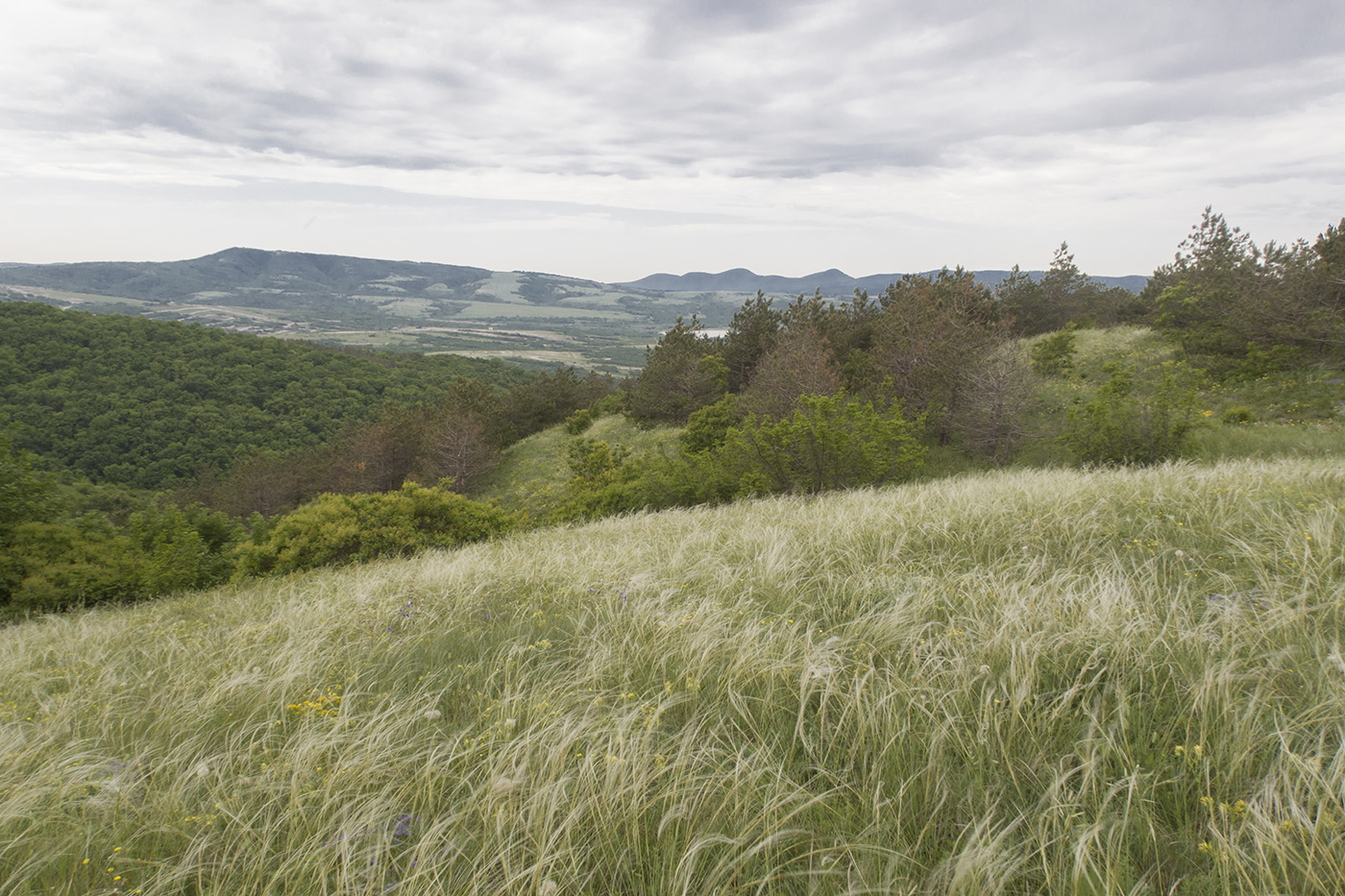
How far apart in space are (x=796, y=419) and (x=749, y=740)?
1084 cm

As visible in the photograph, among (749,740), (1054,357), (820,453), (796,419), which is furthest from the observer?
(1054,357)

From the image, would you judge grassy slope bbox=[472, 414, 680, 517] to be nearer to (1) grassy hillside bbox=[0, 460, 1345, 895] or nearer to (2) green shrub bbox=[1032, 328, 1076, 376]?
(2) green shrub bbox=[1032, 328, 1076, 376]

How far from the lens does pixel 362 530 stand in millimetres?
10883

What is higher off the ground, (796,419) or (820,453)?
(796,419)

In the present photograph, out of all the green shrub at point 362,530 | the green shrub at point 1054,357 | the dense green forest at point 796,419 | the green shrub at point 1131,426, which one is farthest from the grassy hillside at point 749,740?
the green shrub at point 1054,357

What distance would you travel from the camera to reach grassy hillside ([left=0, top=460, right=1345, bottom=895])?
4.63 ft

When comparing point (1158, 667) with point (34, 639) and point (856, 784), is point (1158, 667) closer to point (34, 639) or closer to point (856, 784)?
point (856, 784)

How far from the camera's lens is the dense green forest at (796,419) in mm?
10805

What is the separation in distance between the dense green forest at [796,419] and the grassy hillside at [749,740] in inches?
333

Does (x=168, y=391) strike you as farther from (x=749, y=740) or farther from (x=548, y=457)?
(x=749, y=740)

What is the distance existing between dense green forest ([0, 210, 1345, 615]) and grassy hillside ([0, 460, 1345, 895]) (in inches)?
333

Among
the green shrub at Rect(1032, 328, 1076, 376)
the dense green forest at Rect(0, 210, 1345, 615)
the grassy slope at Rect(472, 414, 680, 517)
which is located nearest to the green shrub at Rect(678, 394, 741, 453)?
the dense green forest at Rect(0, 210, 1345, 615)

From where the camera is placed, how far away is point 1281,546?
3049 millimetres

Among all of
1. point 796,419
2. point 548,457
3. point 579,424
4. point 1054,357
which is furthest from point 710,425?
point 579,424
